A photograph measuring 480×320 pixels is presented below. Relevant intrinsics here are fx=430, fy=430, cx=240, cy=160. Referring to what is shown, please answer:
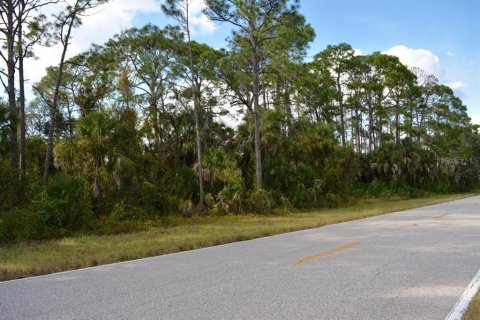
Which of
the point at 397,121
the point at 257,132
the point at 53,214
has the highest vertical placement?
the point at 397,121

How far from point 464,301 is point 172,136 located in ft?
72.9

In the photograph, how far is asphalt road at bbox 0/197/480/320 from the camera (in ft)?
16.9

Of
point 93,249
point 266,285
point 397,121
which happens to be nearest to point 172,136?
point 93,249

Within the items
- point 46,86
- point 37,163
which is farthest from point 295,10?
point 46,86

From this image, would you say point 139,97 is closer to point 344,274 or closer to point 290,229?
point 290,229

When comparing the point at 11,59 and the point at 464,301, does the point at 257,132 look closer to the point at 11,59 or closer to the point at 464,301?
the point at 11,59

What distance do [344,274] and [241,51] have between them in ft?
61.9

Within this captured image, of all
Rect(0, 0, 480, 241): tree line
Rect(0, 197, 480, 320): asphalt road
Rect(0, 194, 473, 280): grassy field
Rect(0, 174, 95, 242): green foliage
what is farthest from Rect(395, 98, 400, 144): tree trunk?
Rect(0, 174, 95, 242): green foliage

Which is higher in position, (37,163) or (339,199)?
(37,163)

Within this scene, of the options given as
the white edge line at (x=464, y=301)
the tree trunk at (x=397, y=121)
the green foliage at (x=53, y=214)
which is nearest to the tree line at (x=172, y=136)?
the green foliage at (x=53, y=214)

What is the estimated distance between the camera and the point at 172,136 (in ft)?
86.4

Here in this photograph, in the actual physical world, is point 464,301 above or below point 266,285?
below

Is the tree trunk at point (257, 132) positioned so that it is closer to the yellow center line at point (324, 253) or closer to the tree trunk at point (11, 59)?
the tree trunk at point (11, 59)

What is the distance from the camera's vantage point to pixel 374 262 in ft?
26.6
